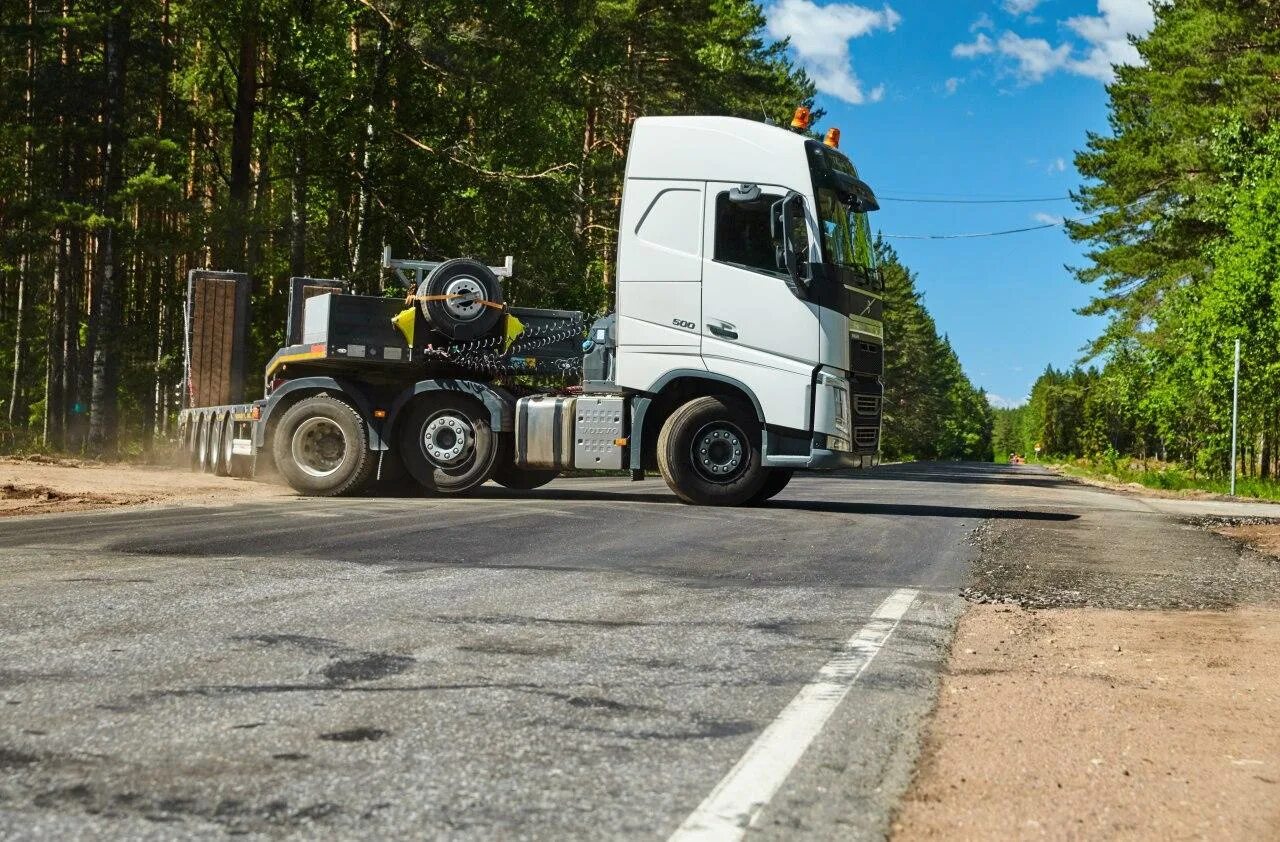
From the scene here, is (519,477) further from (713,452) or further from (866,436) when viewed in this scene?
(866,436)

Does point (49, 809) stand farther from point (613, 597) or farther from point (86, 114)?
point (86, 114)

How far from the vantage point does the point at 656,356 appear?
1357 centimetres

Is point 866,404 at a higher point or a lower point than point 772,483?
higher

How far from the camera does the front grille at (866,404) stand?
13328 millimetres

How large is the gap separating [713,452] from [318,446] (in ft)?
15.5

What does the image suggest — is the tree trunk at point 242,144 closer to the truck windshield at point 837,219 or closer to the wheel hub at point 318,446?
the wheel hub at point 318,446

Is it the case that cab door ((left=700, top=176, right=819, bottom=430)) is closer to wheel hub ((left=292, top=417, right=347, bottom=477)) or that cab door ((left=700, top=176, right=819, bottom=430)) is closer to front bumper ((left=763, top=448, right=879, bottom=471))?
front bumper ((left=763, top=448, right=879, bottom=471))

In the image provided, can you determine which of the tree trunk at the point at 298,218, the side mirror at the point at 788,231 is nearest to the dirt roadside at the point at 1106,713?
the side mirror at the point at 788,231

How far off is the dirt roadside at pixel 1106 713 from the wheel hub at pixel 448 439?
7378mm

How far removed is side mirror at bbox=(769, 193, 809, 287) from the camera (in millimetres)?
12867

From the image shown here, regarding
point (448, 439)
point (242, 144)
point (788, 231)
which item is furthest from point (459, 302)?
point (242, 144)

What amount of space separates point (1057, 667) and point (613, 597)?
2.43 metres

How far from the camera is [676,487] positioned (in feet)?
45.1

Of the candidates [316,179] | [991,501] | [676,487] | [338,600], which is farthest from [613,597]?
[316,179]
